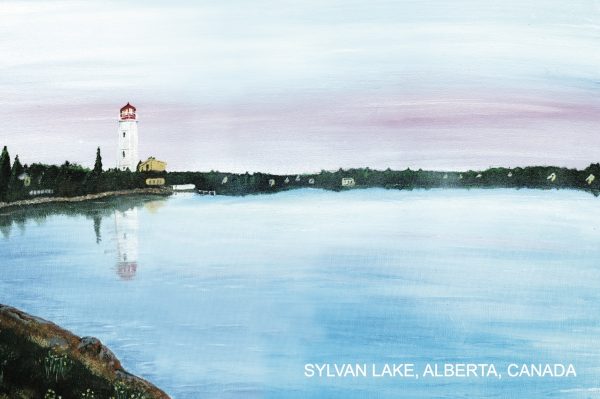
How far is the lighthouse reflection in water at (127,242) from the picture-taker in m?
3.46

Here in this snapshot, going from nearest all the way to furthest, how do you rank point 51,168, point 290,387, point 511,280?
point 290,387 → point 511,280 → point 51,168

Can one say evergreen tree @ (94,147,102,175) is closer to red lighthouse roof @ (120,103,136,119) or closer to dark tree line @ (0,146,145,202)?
dark tree line @ (0,146,145,202)

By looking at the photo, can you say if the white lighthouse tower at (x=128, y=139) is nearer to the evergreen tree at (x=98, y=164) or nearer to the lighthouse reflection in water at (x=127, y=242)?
the evergreen tree at (x=98, y=164)

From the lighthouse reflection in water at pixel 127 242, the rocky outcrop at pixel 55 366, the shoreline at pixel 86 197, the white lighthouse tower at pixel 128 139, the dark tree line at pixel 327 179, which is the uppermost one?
the white lighthouse tower at pixel 128 139

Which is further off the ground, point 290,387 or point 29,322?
point 29,322

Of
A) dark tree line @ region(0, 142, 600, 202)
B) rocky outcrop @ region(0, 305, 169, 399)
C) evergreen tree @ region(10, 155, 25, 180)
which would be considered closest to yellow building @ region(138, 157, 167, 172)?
dark tree line @ region(0, 142, 600, 202)

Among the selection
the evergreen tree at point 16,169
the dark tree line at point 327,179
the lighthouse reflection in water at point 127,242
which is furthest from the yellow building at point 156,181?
the evergreen tree at point 16,169

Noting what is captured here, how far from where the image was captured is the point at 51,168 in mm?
3834

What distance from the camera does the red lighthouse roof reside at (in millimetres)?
3539

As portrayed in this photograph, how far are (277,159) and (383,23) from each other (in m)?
0.74

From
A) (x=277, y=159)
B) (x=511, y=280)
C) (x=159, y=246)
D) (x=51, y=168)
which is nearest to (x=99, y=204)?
(x=51, y=168)

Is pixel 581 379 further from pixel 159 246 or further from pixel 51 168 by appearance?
pixel 51 168

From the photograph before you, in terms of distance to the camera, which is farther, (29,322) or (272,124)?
(272,124)

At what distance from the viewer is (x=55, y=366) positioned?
3016 millimetres
